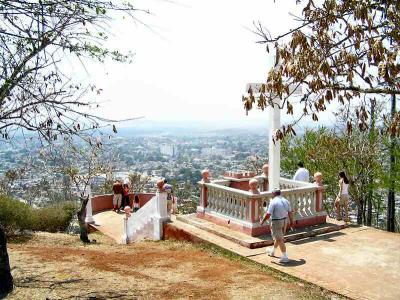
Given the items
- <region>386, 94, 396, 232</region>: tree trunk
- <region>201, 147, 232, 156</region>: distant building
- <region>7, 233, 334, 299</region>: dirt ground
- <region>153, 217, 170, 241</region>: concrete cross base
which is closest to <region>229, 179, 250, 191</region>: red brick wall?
<region>153, 217, 170, 241</region>: concrete cross base

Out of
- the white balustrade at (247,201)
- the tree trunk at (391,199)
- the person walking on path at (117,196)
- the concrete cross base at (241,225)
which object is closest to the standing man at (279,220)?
the concrete cross base at (241,225)

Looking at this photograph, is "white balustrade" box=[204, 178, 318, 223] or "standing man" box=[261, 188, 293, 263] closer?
"standing man" box=[261, 188, 293, 263]

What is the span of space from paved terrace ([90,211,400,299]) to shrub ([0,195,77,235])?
657 centimetres

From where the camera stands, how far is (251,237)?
11.4 metres

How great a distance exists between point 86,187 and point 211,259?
942cm

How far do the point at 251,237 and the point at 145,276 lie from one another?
133 inches

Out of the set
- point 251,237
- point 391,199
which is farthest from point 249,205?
point 391,199

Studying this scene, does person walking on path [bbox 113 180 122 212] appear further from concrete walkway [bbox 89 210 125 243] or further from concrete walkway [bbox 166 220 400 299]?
concrete walkway [bbox 166 220 400 299]

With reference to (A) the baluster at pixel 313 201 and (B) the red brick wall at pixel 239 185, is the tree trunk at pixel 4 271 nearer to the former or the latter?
(A) the baluster at pixel 313 201

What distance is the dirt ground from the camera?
313 inches

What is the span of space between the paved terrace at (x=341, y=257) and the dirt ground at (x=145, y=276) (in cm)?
41

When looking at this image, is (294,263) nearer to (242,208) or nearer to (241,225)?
(241,225)

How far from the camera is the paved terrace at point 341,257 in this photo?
8602mm

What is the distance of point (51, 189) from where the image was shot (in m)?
30.0
